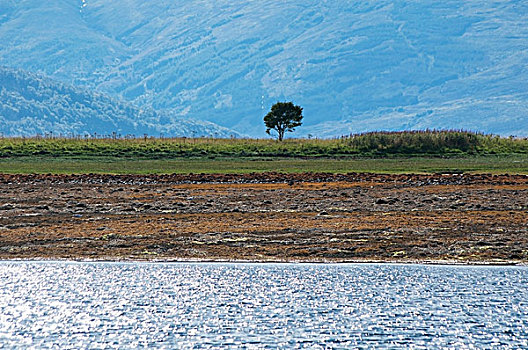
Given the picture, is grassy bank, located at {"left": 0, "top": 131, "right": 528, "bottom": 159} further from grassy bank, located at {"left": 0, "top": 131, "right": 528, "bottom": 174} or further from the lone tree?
the lone tree

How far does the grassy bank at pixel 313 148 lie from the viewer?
51.6 metres

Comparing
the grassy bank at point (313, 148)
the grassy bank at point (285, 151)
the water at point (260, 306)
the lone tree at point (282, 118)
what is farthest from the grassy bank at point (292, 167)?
the water at point (260, 306)

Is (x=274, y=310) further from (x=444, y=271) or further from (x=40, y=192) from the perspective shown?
(x=40, y=192)

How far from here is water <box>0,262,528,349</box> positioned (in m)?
8.16

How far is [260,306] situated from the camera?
9.55 m

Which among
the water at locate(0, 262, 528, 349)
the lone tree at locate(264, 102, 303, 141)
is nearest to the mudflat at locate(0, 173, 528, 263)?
the water at locate(0, 262, 528, 349)

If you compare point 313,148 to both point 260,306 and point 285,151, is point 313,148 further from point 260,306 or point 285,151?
point 260,306

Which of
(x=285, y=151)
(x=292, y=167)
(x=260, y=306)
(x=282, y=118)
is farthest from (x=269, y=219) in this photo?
(x=282, y=118)

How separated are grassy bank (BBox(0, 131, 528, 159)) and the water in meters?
39.4

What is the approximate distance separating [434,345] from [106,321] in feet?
11.5

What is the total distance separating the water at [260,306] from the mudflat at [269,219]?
1.96 m

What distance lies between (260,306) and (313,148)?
4406 centimetres

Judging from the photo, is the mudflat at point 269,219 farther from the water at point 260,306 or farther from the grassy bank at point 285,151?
the grassy bank at point 285,151

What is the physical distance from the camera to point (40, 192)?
26.4 meters
